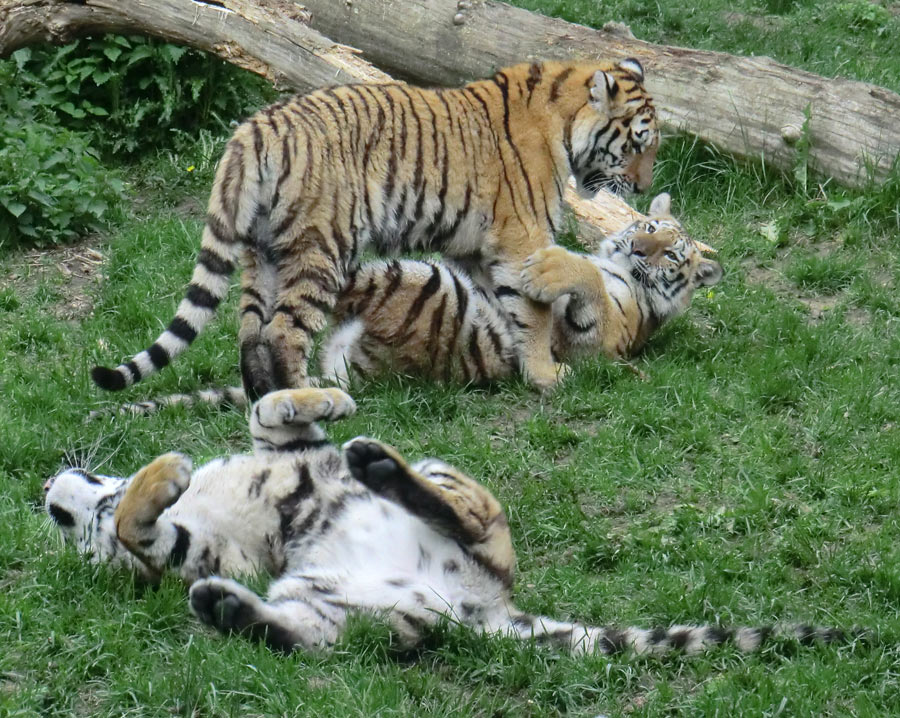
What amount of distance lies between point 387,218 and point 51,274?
92.4 inches

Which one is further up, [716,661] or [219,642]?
[716,661]

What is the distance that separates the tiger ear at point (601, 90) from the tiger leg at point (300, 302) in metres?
1.91

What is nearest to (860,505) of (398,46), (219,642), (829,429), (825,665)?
(829,429)

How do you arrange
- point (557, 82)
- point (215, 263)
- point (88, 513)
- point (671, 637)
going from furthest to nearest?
point (557, 82)
point (215, 263)
point (88, 513)
point (671, 637)

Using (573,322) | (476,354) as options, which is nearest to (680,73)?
(573,322)

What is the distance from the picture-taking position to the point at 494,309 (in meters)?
6.66

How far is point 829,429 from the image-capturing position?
575cm

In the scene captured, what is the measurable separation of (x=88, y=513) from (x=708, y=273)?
154 inches

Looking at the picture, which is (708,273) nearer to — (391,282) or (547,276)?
(547,276)

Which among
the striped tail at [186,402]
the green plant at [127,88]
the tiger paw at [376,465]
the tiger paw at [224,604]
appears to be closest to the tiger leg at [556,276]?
the striped tail at [186,402]

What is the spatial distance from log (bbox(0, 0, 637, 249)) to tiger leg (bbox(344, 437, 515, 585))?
4.23 metres

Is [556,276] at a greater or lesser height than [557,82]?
lesser

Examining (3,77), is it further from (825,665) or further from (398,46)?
(825,665)

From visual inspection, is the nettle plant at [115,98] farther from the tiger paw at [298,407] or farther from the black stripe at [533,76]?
the tiger paw at [298,407]
